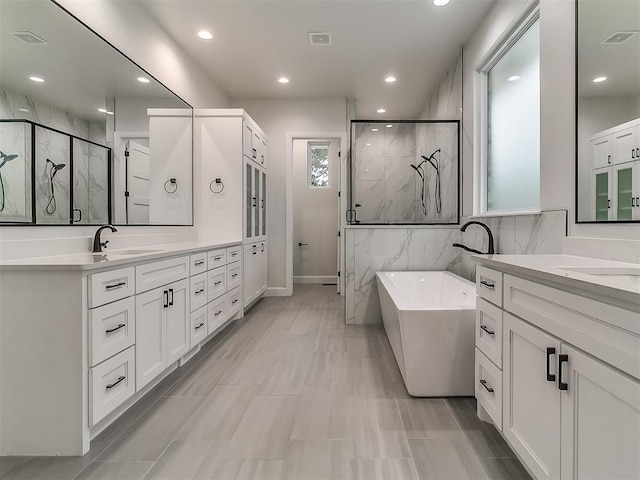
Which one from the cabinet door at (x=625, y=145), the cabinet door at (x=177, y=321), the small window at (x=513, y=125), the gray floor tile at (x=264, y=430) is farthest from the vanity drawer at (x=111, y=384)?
the small window at (x=513, y=125)

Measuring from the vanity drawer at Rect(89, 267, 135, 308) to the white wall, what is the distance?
10.5 feet

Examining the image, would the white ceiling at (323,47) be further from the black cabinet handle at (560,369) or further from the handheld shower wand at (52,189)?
the black cabinet handle at (560,369)

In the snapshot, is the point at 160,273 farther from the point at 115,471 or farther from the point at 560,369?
the point at 560,369

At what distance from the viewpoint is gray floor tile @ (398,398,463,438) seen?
1.58 metres

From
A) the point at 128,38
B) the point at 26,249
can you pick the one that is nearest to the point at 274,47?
the point at 128,38

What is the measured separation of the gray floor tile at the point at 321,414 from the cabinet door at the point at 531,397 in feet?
2.43

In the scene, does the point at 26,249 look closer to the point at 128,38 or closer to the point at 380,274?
the point at 128,38

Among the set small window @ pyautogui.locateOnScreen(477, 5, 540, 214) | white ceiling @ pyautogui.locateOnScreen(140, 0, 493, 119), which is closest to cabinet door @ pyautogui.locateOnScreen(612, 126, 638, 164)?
small window @ pyautogui.locateOnScreen(477, 5, 540, 214)

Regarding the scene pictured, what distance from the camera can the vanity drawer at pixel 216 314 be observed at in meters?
2.73

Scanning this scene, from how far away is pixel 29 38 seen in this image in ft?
5.53

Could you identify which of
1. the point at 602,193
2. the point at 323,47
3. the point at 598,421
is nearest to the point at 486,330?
the point at 598,421

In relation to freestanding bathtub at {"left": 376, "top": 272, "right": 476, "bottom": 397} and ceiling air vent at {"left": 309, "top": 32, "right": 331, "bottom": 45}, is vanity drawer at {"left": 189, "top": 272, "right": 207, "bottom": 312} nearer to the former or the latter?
freestanding bathtub at {"left": 376, "top": 272, "right": 476, "bottom": 397}

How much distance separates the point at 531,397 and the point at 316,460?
34.9 inches

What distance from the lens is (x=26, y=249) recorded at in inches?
64.9
